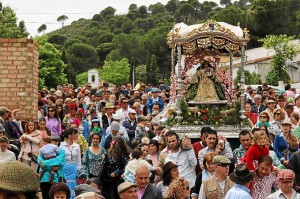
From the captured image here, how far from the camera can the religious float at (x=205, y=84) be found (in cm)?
1816

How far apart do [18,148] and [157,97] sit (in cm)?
814

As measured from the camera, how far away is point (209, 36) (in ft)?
62.3

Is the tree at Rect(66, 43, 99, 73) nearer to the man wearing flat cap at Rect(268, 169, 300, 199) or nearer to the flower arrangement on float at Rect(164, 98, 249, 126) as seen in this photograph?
the flower arrangement on float at Rect(164, 98, 249, 126)

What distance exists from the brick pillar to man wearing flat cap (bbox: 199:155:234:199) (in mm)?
9216

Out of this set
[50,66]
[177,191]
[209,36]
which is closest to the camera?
[177,191]

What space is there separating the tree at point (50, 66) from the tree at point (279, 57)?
2455cm

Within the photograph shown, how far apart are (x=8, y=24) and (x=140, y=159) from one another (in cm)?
4936

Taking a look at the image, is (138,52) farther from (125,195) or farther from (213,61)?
(125,195)

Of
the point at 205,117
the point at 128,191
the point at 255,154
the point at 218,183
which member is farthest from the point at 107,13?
the point at 128,191

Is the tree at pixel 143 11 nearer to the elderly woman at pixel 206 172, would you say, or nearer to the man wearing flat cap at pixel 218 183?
the elderly woman at pixel 206 172

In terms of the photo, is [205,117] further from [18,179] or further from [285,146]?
[18,179]

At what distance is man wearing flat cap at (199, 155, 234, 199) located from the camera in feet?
30.0

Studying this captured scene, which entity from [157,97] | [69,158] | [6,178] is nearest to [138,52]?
[157,97]

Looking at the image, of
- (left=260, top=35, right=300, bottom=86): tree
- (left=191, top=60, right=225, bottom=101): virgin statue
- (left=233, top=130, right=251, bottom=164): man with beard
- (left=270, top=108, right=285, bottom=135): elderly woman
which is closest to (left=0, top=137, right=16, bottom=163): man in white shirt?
(left=233, top=130, right=251, bottom=164): man with beard
